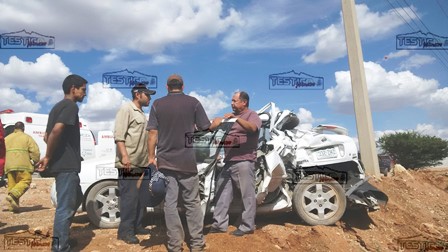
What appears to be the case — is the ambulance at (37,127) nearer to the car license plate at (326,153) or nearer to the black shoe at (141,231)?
the black shoe at (141,231)

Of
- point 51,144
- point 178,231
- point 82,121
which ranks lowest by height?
point 178,231

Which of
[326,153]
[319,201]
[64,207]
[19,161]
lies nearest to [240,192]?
[319,201]

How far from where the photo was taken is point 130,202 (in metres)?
4.56

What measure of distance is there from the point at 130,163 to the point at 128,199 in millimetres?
464

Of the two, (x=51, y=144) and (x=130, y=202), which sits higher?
(x=51, y=144)

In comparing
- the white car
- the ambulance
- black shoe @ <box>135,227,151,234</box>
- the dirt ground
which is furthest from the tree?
black shoe @ <box>135,227,151,234</box>

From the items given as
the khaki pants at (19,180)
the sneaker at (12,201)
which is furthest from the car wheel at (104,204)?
the khaki pants at (19,180)

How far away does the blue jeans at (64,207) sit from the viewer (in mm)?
3871

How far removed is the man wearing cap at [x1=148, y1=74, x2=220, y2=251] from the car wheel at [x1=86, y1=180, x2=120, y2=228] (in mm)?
1514

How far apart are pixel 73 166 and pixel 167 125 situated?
1.14 m

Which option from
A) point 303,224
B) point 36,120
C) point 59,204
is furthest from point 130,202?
point 36,120

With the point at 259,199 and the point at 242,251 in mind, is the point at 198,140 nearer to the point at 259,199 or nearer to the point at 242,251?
the point at 259,199

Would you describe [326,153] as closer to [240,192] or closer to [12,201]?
[240,192]

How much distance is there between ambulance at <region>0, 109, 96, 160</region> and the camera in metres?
13.1
